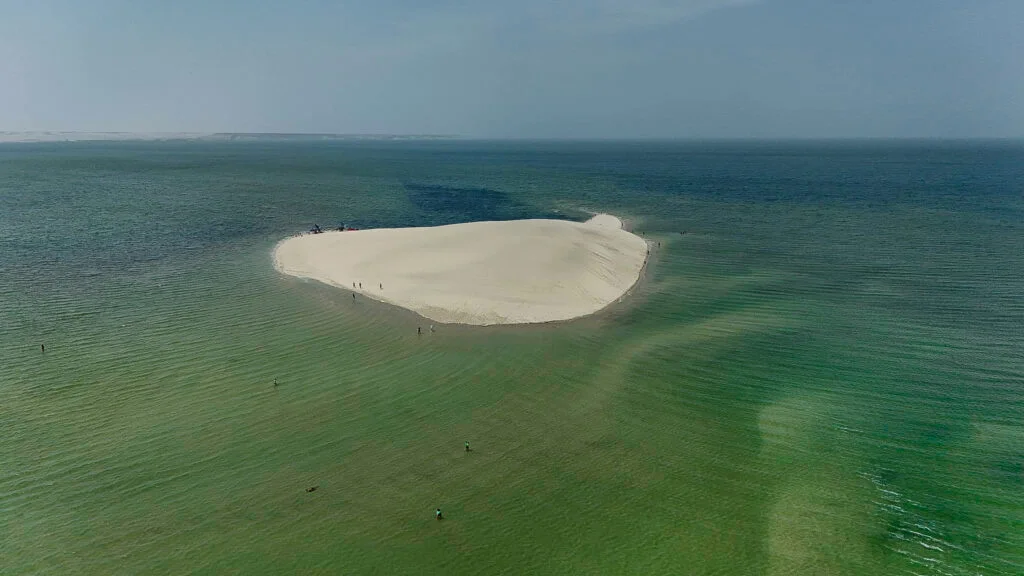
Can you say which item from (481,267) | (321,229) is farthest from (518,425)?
(321,229)

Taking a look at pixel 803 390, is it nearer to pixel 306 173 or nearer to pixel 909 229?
pixel 909 229

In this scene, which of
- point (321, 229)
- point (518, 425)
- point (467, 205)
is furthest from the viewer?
point (467, 205)

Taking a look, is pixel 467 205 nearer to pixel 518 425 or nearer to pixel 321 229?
pixel 321 229

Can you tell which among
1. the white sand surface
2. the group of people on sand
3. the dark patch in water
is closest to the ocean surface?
the white sand surface

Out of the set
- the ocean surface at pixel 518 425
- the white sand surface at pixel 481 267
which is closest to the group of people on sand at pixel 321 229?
the white sand surface at pixel 481 267

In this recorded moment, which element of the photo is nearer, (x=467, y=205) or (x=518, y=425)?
(x=518, y=425)

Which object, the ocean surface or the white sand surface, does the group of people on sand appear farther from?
the ocean surface
